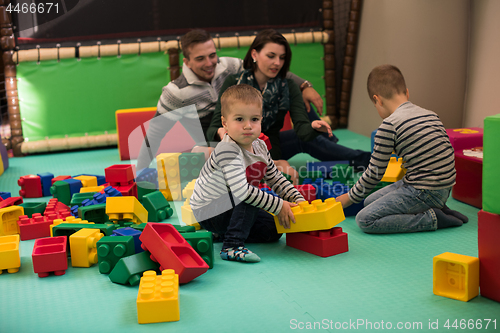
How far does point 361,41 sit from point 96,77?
1.83 m

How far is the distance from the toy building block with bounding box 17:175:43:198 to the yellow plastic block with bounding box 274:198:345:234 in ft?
4.07

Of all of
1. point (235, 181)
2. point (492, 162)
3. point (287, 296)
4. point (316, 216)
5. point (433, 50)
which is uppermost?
point (433, 50)

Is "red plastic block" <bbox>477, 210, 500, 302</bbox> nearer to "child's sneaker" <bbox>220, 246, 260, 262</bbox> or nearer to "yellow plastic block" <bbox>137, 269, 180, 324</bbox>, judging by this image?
"child's sneaker" <bbox>220, 246, 260, 262</bbox>

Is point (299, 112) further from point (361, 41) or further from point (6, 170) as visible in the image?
point (6, 170)

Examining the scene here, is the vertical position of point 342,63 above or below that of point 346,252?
above

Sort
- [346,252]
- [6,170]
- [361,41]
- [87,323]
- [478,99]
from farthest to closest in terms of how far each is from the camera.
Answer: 1. [361,41]
2. [6,170]
3. [478,99]
4. [346,252]
5. [87,323]

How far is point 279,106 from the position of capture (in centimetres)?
204

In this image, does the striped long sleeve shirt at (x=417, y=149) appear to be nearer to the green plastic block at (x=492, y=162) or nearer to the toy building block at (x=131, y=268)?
the green plastic block at (x=492, y=162)

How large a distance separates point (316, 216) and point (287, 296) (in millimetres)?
288

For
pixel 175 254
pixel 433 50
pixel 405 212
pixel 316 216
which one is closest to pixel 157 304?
pixel 175 254

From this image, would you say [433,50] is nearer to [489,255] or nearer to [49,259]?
[489,255]

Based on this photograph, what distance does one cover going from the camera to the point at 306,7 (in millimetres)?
3369

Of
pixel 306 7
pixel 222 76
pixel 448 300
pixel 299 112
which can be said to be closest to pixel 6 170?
pixel 222 76

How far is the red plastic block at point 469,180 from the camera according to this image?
5.34 ft
